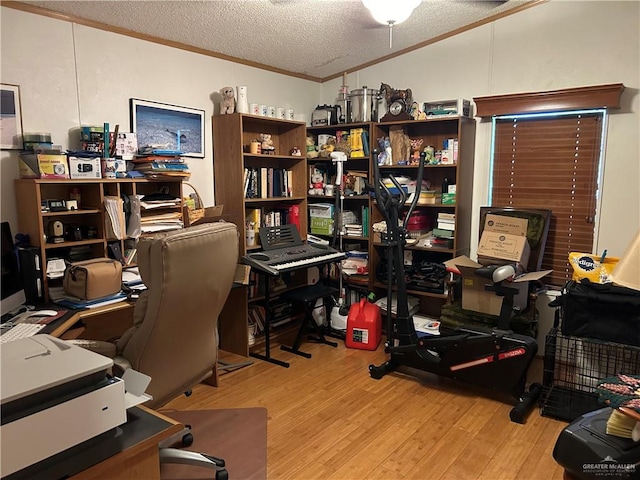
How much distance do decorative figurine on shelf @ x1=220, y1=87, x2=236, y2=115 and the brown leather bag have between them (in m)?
1.57

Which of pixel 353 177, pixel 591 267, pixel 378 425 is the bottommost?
pixel 378 425

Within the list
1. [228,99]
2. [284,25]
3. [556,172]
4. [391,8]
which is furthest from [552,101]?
[228,99]

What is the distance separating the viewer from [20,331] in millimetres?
2021

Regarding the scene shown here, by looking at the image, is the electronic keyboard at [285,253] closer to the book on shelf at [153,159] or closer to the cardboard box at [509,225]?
the book on shelf at [153,159]

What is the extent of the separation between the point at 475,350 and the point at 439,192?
1493 mm

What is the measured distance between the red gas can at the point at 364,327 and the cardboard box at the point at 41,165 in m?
2.38

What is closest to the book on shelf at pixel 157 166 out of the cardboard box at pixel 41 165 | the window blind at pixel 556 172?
the cardboard box at pixel 41 165

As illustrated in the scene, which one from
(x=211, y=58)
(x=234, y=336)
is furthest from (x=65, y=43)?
(x=234, y=336)

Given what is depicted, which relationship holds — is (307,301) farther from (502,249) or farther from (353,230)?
(502,249)

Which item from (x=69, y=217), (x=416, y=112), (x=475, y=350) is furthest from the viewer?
(x=416, y=112)

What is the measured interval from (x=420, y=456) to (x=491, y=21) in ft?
10.6

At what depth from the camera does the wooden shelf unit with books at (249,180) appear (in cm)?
360

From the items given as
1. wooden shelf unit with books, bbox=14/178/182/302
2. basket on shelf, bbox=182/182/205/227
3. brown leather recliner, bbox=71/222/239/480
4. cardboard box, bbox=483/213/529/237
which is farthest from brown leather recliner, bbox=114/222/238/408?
cardboard box, bbox=483/213/529/237

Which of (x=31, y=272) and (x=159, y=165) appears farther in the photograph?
(x=159, y=165)
